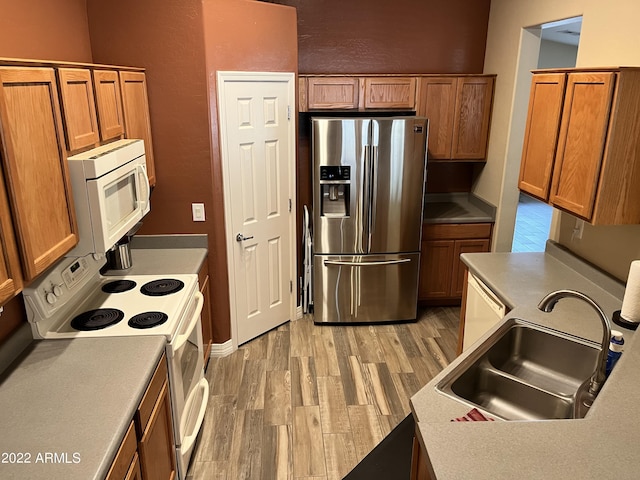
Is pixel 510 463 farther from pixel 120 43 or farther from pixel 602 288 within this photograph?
pixel 120 43

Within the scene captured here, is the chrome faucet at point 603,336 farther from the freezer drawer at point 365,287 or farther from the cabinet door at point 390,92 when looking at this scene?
the cabinet door at point 390,92

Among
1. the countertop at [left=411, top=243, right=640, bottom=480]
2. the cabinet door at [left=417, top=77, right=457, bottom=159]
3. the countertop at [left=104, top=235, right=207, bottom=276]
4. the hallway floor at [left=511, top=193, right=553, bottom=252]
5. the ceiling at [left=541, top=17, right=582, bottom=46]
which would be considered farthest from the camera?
the hallway floor at [left=511, top=193, right=553, bottom=252]

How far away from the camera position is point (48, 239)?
1.71m

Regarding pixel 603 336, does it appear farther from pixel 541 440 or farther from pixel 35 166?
pixel 35 166

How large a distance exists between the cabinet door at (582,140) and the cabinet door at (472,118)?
1756 millimetres

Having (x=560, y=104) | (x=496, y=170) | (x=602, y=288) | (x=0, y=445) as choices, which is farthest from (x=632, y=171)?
(x=0, y=445)

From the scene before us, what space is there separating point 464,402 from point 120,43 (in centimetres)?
276

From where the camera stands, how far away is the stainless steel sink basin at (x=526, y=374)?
73.9 inches

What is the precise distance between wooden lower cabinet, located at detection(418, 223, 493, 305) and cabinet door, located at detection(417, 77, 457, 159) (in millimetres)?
661

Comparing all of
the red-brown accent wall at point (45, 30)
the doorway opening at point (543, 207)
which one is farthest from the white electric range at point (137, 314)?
the doorway opening at point (543, 207)

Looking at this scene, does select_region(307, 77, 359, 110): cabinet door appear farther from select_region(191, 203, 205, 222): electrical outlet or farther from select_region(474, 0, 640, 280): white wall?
select_region(191, 203, 205, 222): electrical outlet

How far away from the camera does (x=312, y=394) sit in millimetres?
3201

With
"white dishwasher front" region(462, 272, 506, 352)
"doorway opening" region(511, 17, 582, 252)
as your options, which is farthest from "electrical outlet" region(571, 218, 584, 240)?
"doorway opening" region(511, 17, 582, 252)

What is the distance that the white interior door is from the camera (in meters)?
3.29
